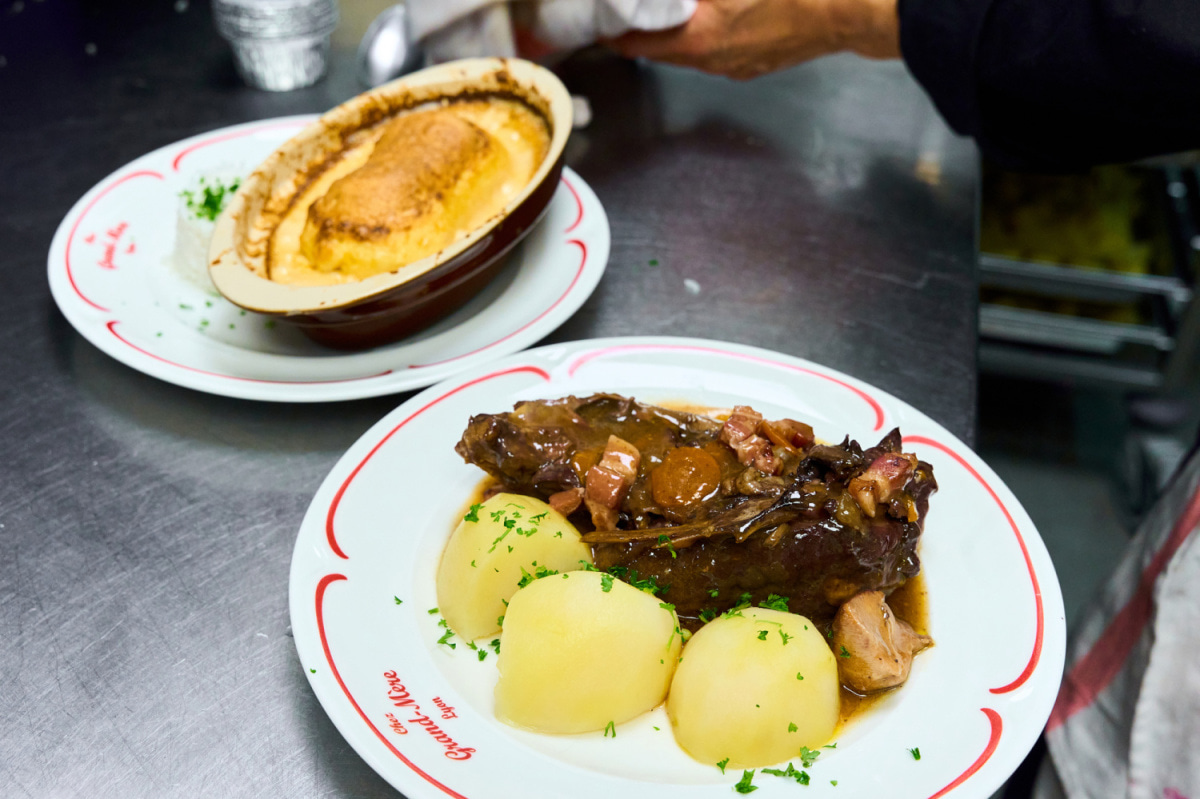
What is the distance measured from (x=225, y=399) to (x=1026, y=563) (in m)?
1.59

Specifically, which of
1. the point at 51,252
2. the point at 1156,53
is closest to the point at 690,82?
the point at 1156,53

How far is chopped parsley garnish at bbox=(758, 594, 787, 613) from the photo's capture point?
59.5 inches

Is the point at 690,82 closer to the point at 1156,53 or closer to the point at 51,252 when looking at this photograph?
the point at 1156,53

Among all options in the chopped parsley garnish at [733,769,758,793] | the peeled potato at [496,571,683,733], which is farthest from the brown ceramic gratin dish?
the chopped parsley garnish at [733,769,758,793]

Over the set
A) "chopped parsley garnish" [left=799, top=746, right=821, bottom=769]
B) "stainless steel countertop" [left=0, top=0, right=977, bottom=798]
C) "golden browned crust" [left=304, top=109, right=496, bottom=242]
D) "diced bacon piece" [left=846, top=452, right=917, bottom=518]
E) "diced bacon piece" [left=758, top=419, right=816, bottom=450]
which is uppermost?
"golden browned crust" [left=304, top=109, right=496, bottom=242]

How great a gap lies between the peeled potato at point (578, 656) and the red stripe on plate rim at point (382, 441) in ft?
1.10

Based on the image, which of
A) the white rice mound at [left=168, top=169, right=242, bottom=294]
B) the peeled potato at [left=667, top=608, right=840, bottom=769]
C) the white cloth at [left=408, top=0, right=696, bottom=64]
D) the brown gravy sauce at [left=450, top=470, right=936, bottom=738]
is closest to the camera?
the peeled potato at [left=667, top=608, right=840, bottom=769]

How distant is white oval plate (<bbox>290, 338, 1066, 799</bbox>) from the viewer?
1.27 m

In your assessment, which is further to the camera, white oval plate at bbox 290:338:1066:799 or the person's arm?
the person's arm

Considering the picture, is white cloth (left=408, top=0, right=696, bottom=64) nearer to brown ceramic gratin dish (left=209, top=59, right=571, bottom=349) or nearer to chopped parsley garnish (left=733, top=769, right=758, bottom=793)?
brown ceramic gratin dish (left=209, top=59, right=571, bottom=349)

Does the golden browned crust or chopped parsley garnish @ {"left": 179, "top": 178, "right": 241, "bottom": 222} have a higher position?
the golden browned crust

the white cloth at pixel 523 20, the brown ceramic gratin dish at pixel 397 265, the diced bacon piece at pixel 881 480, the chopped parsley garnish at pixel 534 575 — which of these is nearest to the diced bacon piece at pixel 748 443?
the diced bacon piece at pixel 881 480

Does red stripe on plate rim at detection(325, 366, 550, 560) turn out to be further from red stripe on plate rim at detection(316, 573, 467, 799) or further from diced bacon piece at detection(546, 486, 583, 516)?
diced bacon piece at detection(546, 486, 583, 516)

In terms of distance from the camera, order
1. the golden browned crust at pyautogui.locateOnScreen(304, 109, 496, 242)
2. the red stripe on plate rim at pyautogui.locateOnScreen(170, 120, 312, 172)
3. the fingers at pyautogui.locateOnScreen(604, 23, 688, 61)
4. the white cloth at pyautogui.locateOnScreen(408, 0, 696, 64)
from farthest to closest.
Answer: the fingers at pyautogui.locateOnScreen(604, 23, 688, 61)
the white cloth at pyautogui.locateOnScreen(408, 0, 696, 64)
the red stripe on plate rim at pyautogui.locateOnScreen(170, 120, 312, 172)
the golden browned crust at pyautogui.locateOnScreen(304, 109, 496, 242)
